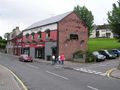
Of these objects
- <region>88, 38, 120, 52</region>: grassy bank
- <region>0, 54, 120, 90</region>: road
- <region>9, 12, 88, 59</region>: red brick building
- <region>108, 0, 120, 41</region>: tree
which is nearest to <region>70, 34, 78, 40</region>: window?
<region>9, 12, 88, 59</region>: red brick building

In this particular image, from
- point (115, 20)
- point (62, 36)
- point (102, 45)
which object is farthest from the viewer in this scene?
point (102, 45)

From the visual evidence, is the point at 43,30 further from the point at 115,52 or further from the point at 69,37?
the point at 115,52

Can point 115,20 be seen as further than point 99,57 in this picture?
No

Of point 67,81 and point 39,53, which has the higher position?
point 39,53

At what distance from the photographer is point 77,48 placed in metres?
61.4

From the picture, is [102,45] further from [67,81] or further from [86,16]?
[67,81]

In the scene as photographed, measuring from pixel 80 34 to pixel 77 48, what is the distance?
10.7 feet

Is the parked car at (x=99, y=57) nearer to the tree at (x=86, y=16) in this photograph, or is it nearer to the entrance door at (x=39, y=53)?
the entrance door at (x=39, y=53)

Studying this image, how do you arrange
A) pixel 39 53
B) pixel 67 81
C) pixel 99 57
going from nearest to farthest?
pixel 67 81, pixel 99 57, pixel 39 53

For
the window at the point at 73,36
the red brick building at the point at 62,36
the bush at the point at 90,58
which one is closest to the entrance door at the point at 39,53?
the red brick building at the point at 62,36

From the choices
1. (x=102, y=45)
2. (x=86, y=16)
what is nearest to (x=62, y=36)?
(x=102, y=45)

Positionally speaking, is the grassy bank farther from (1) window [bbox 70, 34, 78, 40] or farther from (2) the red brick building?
(1) window [bbox 70, 34, 78, 40]

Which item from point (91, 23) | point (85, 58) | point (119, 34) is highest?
point (91, 23)

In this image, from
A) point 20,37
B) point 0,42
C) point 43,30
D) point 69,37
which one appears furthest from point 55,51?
point 0,42
